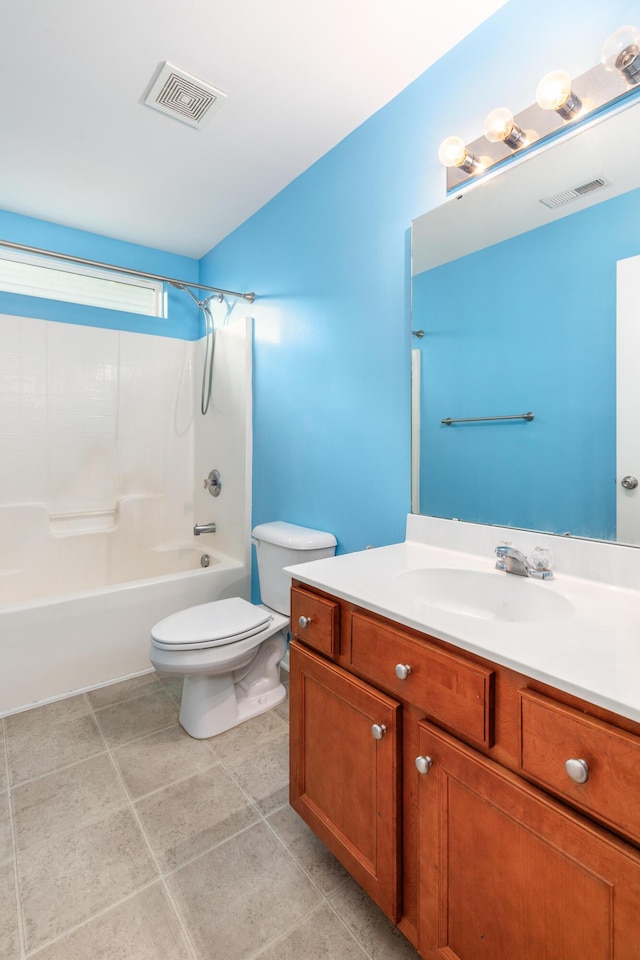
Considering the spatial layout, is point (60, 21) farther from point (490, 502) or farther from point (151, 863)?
point (151, 863)

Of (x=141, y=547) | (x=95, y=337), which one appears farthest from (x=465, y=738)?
(x=95, y=337)

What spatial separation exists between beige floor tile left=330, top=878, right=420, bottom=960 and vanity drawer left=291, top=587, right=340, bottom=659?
633 millimetres

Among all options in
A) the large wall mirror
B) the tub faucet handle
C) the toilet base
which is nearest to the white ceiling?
the large wall mirror

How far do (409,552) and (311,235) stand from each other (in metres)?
1.52

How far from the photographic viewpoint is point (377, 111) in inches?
66.8

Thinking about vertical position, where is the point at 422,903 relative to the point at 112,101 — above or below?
below

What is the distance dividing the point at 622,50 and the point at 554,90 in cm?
14

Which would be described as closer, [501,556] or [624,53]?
[624,53]

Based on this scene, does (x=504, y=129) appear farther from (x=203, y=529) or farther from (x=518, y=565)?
(x=203, y=529)

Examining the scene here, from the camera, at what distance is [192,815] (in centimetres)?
141

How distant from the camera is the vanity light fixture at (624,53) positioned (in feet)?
3.29

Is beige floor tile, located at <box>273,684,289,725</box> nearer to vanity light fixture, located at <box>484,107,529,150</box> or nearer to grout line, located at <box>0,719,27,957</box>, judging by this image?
grout line, located at <box>0,719,27,957</box>

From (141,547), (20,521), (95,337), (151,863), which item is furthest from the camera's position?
(141,547)

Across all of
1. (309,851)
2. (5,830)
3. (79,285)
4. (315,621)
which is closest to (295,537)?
(315,621)
